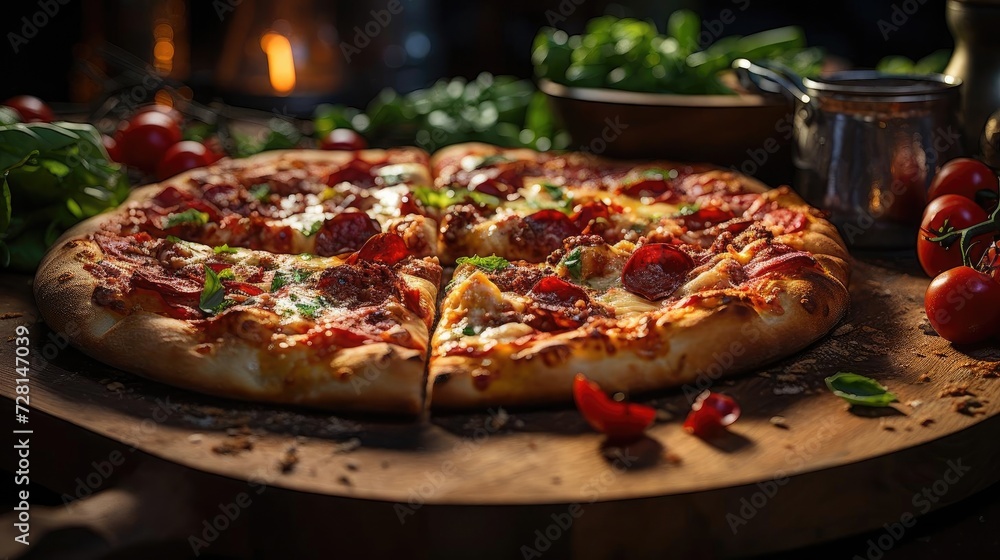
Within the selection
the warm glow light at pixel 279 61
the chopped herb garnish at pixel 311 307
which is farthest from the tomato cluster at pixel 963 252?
the warm glow light at pixel 279 61

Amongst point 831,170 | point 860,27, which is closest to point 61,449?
point 831,170

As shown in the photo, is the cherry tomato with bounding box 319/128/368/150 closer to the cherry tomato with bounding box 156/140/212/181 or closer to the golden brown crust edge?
the cherry tomato with bounding box 156/140/212/181

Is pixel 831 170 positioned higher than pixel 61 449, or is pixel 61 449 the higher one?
pixel 831 170

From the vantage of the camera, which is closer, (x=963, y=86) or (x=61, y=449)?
(x=61, y=449)

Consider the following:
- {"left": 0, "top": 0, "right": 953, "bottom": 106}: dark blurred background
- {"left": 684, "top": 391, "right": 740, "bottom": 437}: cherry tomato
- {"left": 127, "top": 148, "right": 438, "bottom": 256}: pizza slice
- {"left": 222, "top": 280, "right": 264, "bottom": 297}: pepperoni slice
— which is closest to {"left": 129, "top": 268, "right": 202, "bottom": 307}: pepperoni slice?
{"left": 222, "top": 280, "right": 264, "bottom": 297}: pepperoni slice

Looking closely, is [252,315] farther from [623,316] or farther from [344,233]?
[623,316]

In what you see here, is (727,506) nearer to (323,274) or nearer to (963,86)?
(323,274)

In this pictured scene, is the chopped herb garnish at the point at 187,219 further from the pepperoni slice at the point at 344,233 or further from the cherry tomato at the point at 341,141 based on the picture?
the cherry tomato at the point at 341,141
